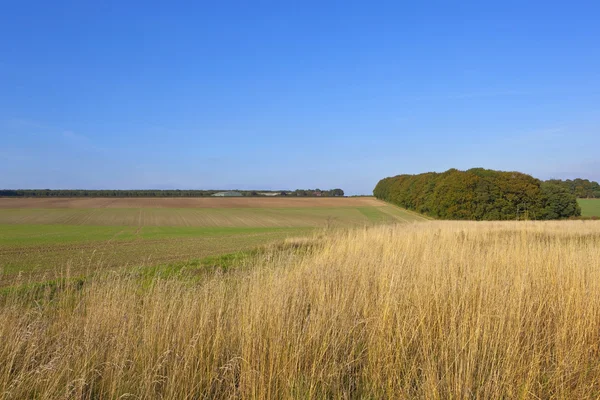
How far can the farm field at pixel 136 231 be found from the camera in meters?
19.9

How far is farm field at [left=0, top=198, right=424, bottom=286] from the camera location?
1992 centimetres

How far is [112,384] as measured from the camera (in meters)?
3.20

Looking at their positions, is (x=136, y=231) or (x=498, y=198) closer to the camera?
(x=136, y=231)

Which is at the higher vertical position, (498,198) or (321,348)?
(498,198)

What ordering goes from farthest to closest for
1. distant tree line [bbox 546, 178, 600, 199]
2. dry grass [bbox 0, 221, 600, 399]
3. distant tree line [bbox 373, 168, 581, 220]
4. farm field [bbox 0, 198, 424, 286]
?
distant tree line [bbox 546, 178, 600, 199] → distant tree line [bbox 373, 168, 581, 220] → farm field [bbox 0, 198, 424, 286] → dry grass [bbox 0, 221, 600, 399]

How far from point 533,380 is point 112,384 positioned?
10.2 ft

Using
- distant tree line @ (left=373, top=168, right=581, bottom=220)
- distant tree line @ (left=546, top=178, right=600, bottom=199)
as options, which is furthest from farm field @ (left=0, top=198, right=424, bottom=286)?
distant tree line @ (left=546, top=178, right=600, bottom=199)

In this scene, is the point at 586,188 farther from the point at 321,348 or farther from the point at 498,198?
the point at 321,348

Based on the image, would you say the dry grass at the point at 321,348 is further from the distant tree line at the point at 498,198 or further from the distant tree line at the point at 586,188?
the distant tree line at the point at 586,188

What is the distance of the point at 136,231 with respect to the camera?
4331 cm

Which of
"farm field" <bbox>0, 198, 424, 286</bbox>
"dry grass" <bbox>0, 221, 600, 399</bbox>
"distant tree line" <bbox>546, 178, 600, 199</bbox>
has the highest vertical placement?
"distant tree line" <bbox>546, 178, 600, 199</bbox>

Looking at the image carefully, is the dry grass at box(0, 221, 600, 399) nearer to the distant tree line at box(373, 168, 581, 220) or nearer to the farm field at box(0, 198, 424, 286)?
the farm field at box(0, 198, 424, 286)

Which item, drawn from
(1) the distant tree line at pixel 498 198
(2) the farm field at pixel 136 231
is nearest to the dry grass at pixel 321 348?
(2) the farm field at pixel 136 231

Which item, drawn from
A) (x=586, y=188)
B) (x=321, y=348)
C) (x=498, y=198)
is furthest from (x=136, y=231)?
(x=586, y=188)
